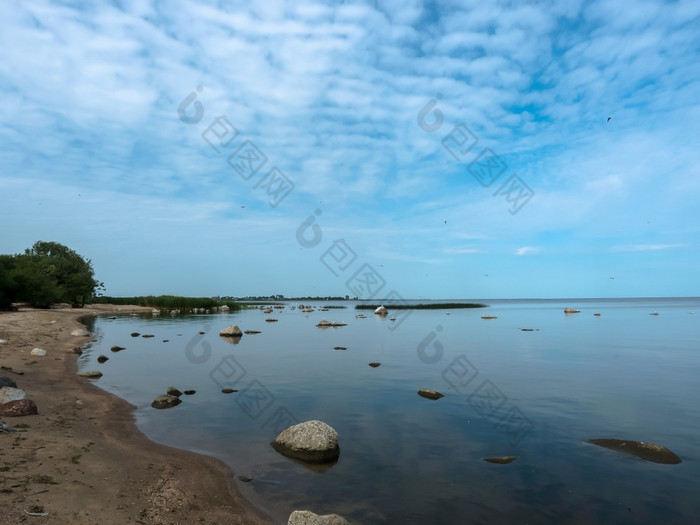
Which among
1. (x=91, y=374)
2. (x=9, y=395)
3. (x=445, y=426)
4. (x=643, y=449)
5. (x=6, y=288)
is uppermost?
(x=6, y=288)

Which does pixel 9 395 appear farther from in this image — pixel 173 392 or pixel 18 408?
pixel 173 392

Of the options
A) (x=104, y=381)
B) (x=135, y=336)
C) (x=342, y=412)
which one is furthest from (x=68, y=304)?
(x=342, y=412)

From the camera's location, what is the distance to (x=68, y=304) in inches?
4247

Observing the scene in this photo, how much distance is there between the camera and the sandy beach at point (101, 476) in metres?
7.34

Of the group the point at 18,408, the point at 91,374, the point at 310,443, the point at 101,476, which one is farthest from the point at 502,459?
the point at 91,374

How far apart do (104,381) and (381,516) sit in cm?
1868

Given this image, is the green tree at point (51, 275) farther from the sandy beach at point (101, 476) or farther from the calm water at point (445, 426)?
the sandy beach at point (101, 476)

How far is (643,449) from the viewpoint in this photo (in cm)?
1224

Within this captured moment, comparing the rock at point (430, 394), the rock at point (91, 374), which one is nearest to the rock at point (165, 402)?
the rock at point (91, 374)

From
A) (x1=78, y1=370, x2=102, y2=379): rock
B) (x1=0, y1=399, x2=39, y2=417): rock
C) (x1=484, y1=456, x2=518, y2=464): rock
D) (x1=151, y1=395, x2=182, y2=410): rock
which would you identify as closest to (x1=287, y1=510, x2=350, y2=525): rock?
(x1=484, y1=456, x2=518, y2=464): rock

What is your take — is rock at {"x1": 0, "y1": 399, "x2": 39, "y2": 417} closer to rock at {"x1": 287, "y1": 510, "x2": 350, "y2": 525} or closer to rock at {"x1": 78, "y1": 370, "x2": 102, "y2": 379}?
rock at {"x1": 78, "y1": 370, "x2": 102, "y2": 379}

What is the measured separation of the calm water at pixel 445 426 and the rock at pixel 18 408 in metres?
3.33

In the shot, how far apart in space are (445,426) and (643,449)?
586 cm

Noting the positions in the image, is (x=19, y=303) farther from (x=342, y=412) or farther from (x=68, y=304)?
(x=342, y=412)
